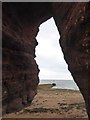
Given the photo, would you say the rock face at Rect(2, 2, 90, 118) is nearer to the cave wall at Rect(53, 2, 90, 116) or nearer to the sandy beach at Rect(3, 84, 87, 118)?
the cave wall at Rect(53, 2, 90, 116)

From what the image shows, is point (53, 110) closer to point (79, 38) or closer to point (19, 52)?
point (19, 52)

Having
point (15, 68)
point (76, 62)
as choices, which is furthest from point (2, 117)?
point (76, 62)

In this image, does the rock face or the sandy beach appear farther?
the sandy beach

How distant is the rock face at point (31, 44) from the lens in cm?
1269

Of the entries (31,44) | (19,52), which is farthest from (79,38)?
(31,44)

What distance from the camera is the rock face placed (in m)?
12.7

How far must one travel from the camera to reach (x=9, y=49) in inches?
756

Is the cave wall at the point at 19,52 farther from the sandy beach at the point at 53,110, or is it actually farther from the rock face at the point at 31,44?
the sandy beach at the point at 53,110

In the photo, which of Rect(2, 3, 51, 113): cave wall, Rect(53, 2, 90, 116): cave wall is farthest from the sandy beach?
Rect(53, 2, 90, 116): cave wall

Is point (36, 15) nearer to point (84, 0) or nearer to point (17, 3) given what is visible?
point (17, 3)

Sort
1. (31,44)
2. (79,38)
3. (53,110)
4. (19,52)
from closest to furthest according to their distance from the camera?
(79,38) < (19,52) < (53,110) < (31,44)

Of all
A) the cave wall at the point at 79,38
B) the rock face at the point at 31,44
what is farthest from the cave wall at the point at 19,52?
the cave wall at the point at 79,38

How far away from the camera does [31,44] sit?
80.9ft

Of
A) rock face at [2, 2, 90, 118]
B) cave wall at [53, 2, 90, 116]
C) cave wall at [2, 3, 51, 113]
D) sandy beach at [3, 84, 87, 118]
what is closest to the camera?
cave wall at [53, 2, 90, 116]
